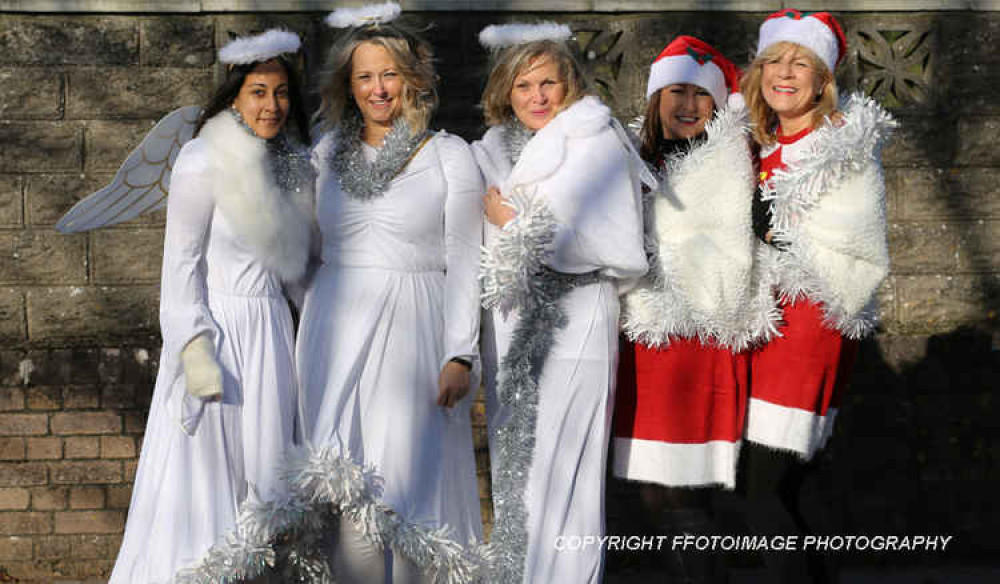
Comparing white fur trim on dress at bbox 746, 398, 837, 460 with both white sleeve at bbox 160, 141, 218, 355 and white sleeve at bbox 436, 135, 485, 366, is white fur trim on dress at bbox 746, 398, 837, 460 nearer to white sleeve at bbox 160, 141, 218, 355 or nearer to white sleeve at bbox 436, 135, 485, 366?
white sleeve at bbox 436, 135, 485, 366

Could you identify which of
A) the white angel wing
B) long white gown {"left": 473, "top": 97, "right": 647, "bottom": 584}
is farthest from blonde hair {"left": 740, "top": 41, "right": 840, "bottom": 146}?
the white angel wing

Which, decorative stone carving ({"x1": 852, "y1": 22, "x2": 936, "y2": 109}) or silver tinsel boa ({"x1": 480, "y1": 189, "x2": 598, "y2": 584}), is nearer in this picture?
silver tinsel boa ({"x1": 480, "y1": 189, "x2": 598, "y2": 584})

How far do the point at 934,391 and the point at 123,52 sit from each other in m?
4.31

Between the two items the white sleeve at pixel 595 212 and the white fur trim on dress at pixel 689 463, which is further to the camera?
the white fur trim on dress at pixel 689 463

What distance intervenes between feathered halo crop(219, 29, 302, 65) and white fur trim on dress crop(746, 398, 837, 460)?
197cm

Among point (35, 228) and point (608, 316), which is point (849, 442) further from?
Result: point (35, 228)

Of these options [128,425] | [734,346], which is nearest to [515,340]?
[734,346]

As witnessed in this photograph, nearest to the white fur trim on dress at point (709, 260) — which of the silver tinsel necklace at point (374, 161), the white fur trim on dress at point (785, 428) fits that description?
→ the white fur trim on dress at point (785, 428)

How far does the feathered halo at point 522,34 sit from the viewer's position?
3.70 meters

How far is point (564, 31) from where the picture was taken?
3.74 m

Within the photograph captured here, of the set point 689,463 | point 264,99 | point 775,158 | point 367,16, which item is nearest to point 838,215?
point 775,158

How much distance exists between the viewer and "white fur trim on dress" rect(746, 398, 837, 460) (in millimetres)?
3541

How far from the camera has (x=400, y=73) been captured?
3674 millimetres

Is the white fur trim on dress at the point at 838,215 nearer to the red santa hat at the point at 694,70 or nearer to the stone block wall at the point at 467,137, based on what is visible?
the red santa hat at the point at 694,70
